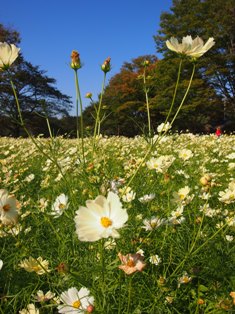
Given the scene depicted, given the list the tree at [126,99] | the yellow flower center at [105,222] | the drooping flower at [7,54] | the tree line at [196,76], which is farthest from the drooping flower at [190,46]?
the tree at [126,99]

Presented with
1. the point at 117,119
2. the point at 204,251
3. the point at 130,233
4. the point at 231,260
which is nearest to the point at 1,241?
the point at 130,233

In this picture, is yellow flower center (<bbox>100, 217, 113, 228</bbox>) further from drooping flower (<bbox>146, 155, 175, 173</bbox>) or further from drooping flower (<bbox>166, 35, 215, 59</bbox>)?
drooping flower (<bbox>146, 155, 175, 173</bbox>)

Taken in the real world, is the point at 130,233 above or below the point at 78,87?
below

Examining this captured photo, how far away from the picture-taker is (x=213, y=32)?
2166cm

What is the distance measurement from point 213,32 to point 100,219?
903 inches

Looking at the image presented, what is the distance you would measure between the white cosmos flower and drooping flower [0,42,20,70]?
1.87 feet

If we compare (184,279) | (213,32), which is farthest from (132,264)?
(213,32)

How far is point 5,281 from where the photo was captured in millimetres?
1567

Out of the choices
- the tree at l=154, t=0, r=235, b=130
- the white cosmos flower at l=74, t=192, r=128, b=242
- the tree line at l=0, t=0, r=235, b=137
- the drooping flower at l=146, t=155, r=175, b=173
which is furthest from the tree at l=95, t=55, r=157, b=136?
the white cosmos flower at l=74, t=192, r=128, b=242

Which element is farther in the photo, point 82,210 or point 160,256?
point 160,256

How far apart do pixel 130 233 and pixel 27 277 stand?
0.50 meters

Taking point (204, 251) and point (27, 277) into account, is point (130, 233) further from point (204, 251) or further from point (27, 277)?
point (27, 277)

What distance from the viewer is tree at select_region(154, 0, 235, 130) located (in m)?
21.5

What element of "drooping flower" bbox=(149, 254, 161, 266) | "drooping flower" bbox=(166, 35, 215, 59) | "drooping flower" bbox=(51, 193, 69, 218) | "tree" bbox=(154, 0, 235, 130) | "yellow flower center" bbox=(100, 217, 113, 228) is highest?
"tree" bbox=(154, 0, 235, 130)
